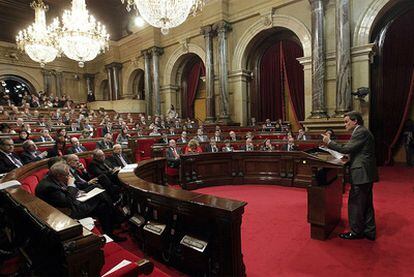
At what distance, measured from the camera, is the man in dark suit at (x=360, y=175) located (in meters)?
2.88

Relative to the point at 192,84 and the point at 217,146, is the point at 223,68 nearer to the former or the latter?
the point at 192,84

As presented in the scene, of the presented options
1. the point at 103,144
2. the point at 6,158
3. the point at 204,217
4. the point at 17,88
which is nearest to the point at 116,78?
the point at 17,88

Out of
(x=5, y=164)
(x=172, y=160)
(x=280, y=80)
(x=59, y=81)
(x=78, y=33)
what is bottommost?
(x=172, y=160)

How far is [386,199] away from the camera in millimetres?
4398

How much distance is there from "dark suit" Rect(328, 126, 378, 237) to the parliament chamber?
0.06 ft

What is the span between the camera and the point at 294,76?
10352 millimetres

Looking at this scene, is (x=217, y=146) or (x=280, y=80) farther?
(x=280, y=80)

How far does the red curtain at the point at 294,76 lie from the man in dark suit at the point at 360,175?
755cm

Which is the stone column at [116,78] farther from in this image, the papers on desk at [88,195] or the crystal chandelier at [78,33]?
the papers on desk at [88,195]

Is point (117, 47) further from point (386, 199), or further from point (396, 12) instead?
point (386, 199)

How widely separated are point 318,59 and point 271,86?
2870mm

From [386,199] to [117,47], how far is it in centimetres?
1564

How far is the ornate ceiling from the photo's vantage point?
12.7 m

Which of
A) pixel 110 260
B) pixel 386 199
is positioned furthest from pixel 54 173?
pixel 386 199
